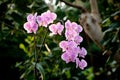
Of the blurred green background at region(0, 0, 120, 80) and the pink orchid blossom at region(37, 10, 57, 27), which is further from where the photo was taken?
the blurred green background at region(0, 0, 120, 80)

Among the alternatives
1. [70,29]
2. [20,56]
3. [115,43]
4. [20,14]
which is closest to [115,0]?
[20,14]

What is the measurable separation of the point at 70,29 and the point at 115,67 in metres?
1.66

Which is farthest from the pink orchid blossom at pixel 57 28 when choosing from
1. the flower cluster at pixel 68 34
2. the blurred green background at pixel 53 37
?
the blurred green background at pixel 53 37

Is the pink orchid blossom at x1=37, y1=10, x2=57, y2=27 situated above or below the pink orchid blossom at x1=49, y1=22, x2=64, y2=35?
above

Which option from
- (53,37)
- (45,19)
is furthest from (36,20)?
(53,37)

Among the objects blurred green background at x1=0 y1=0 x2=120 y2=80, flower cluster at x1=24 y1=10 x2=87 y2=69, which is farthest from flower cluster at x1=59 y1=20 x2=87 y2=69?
blurred green background at x1=0 y1=0 x2=120 y2=80

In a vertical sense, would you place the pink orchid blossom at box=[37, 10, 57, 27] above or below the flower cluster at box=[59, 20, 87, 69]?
above

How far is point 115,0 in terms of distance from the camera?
8.63 ft

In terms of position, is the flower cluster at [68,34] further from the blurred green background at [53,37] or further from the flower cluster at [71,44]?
the blurred green background at [53,37]

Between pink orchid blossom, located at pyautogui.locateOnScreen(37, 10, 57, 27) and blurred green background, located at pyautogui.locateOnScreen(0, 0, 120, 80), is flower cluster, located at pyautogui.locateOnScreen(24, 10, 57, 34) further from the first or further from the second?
blurred green background, located at pyautogui.locateOnScreen(0, 0, 120, 80)

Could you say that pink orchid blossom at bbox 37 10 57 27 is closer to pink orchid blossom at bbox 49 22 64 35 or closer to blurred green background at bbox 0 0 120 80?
pink orchid blossom at bbox 49 22 64 35

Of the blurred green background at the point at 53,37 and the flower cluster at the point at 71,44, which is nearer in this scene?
the flower cluster at the point at 71,44

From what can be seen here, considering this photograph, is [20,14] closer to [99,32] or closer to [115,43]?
[99,32]

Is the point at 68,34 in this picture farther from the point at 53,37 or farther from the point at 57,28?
the point at 53,37
